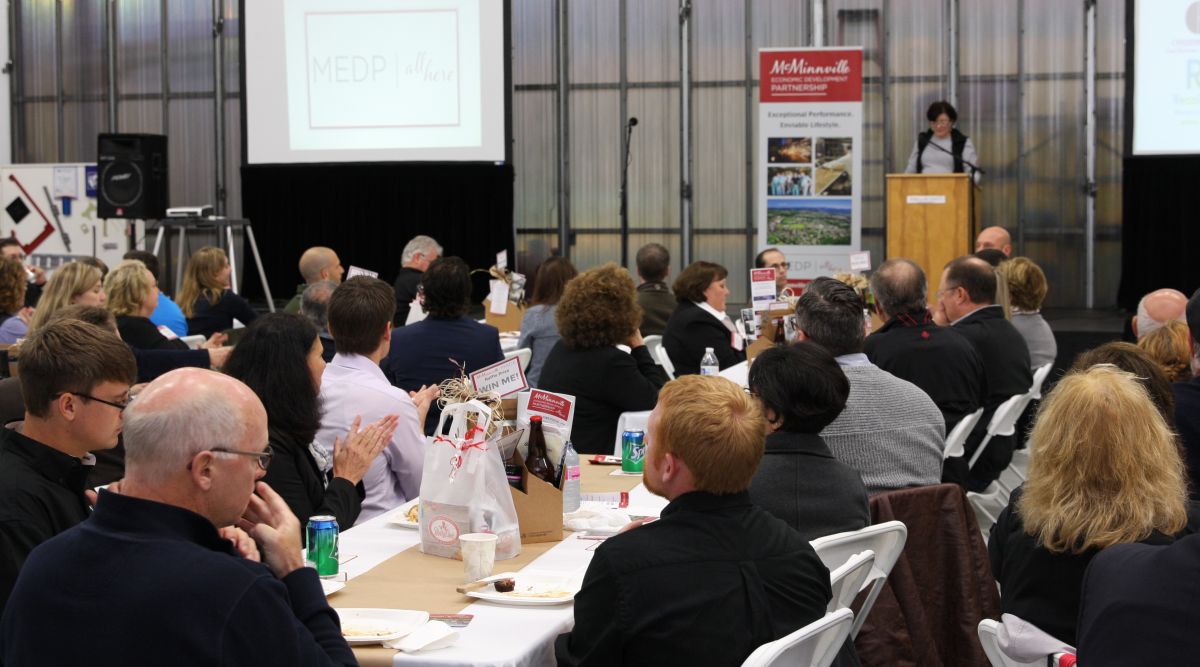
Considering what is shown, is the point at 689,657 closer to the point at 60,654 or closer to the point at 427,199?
the point at 60,654

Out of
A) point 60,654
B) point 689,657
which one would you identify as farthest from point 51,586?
point 689,657

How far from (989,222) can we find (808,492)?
10.1 m

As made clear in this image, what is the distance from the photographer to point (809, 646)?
2.35 m

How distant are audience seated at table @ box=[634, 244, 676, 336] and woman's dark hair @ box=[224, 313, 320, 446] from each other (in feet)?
14.8

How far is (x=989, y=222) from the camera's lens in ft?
41.2

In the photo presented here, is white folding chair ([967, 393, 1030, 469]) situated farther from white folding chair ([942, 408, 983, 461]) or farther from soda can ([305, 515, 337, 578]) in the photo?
soda can ([305, 515, 337, 578])

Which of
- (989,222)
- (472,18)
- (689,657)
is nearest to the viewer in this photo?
(689,657)

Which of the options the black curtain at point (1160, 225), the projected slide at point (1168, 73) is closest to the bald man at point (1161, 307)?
the projected slide at point (1168, 73)

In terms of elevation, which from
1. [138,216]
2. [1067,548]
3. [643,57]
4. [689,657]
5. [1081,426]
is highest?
[643,57]

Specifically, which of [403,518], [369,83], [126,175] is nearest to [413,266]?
[369,83]

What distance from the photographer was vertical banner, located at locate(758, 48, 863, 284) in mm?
10758

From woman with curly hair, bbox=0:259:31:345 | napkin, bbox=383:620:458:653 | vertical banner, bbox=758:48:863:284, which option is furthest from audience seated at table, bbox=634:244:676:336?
napkin, bbox=383:620:458:653

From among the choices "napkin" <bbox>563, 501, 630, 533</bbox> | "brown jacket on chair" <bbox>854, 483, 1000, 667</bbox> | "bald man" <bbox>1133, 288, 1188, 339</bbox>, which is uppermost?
"bald man" <bbox>1133, 288, 1188, 339</bbox>

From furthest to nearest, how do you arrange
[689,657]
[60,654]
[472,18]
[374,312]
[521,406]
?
[472,18], [374,312], [521,406], [689,657], [60,654]
